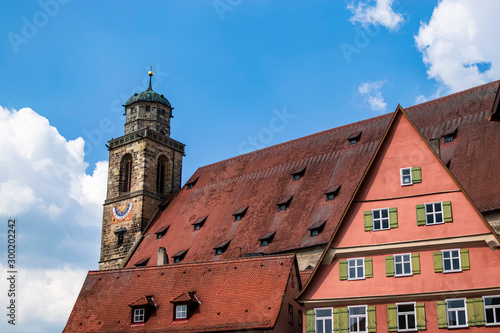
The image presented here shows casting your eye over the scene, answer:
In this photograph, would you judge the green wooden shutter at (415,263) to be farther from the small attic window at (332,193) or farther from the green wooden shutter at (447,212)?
the small attic window at (332,193)

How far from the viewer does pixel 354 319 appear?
70.8 ft

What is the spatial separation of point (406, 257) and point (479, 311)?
255 cm

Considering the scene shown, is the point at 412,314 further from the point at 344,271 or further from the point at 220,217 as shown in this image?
the point at 220,217

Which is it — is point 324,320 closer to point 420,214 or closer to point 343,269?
point 343,269

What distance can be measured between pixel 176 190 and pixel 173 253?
11.3m

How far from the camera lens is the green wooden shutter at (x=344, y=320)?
70.7ft

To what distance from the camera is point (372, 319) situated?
21.3 metres

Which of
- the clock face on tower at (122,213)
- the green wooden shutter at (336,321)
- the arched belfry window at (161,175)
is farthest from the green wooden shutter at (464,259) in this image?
the arched belfry window at (161,175)

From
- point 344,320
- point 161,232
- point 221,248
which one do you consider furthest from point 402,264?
point 161,232

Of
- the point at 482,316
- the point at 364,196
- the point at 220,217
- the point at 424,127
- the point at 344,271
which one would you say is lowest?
the point at 482,316

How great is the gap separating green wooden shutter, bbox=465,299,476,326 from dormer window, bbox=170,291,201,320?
892 cm

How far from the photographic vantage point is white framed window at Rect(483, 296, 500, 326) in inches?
787

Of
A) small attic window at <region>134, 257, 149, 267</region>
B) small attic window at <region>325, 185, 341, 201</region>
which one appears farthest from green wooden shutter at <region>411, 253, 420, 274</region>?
small attic window at <region>134, 257, 149, 267</region>

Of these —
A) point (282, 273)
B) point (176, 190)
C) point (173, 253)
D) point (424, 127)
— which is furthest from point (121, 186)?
point (282, 273)
